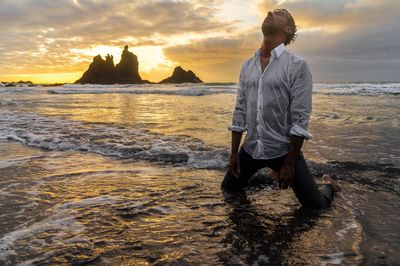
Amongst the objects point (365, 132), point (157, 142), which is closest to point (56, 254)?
point (157, 142)

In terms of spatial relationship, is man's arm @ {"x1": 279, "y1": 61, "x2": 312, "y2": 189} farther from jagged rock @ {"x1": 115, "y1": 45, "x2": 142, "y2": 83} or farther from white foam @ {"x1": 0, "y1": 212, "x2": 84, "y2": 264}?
jagged rock @ {"x1": 115, "y1": 45, "x2": 142, "y2": 83}

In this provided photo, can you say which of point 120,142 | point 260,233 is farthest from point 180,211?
point 120,142

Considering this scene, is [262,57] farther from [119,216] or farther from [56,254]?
[56,254]

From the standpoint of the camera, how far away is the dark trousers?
13.6ft

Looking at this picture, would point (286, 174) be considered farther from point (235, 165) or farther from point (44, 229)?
point (44, 229)

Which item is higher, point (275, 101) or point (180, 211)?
point (275, 101)

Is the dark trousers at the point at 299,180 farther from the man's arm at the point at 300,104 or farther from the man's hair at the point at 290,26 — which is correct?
the man's hair at the point at 290,26

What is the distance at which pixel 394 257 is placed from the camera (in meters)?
3.29

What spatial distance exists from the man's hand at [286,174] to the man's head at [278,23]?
142 cm

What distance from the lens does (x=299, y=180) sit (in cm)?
414

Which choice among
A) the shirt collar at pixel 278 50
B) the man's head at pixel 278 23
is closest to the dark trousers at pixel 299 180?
the shirt collar at pixel 278 50

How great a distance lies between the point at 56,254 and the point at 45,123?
10581 millimetres

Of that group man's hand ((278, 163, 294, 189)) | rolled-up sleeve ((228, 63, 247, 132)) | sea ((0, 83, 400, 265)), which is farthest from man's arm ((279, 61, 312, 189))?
sea ((0, 83, 400, 265))

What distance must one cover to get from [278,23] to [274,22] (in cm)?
4
